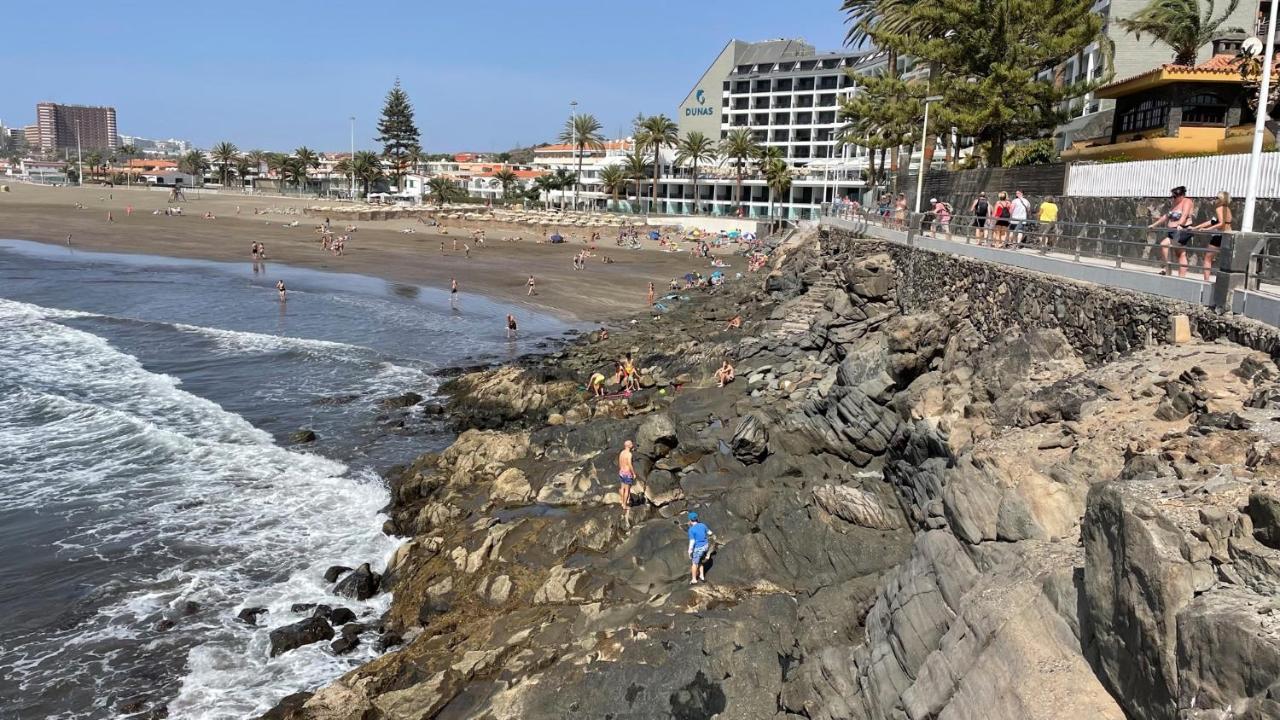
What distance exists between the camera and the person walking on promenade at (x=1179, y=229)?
11289 mm

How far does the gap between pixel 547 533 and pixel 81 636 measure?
7106 mm

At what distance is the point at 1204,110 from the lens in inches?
950

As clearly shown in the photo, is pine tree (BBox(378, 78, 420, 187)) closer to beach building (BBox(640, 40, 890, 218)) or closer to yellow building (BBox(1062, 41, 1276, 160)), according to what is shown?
beach building (BBox(640, 40, 890, 218))

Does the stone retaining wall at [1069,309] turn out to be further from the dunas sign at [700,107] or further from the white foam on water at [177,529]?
the dunas sign at [700,107]

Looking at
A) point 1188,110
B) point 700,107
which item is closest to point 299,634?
point 1188,110

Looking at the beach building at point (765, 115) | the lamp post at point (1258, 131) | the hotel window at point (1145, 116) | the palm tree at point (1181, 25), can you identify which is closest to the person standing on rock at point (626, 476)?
the lamp post at point (1258, 131)

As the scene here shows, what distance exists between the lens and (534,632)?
10.6 m

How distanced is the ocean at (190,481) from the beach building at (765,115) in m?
58.4

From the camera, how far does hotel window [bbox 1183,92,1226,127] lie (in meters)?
24.0

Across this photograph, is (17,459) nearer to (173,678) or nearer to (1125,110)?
(173,678)

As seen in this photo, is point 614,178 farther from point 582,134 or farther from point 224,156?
point 224,156

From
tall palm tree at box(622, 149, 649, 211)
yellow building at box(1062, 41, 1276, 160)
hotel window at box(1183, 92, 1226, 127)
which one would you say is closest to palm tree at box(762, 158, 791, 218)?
tall palm tree at box(622, 149, 649, 211)

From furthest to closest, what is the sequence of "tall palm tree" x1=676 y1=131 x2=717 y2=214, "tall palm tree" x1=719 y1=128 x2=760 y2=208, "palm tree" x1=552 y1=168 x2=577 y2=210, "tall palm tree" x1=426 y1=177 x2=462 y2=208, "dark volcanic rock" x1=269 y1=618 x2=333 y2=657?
1. "tall palm tree" x1=426 y1=177 x2=462 y2=208
2. "palm tree" x1=552 y1=168 x2=577 y2=210
3. "tall palm tree" x1=676 y1=131 x2=717 y2=214
4. "tall palm tree" x1=719 y1=128 x2=760 y2=208
5. "dark volcanic rock" x1=269 y1=618 x2=333 y2=657

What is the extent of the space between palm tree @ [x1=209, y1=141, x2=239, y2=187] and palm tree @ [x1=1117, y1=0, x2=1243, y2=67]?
128 meters
